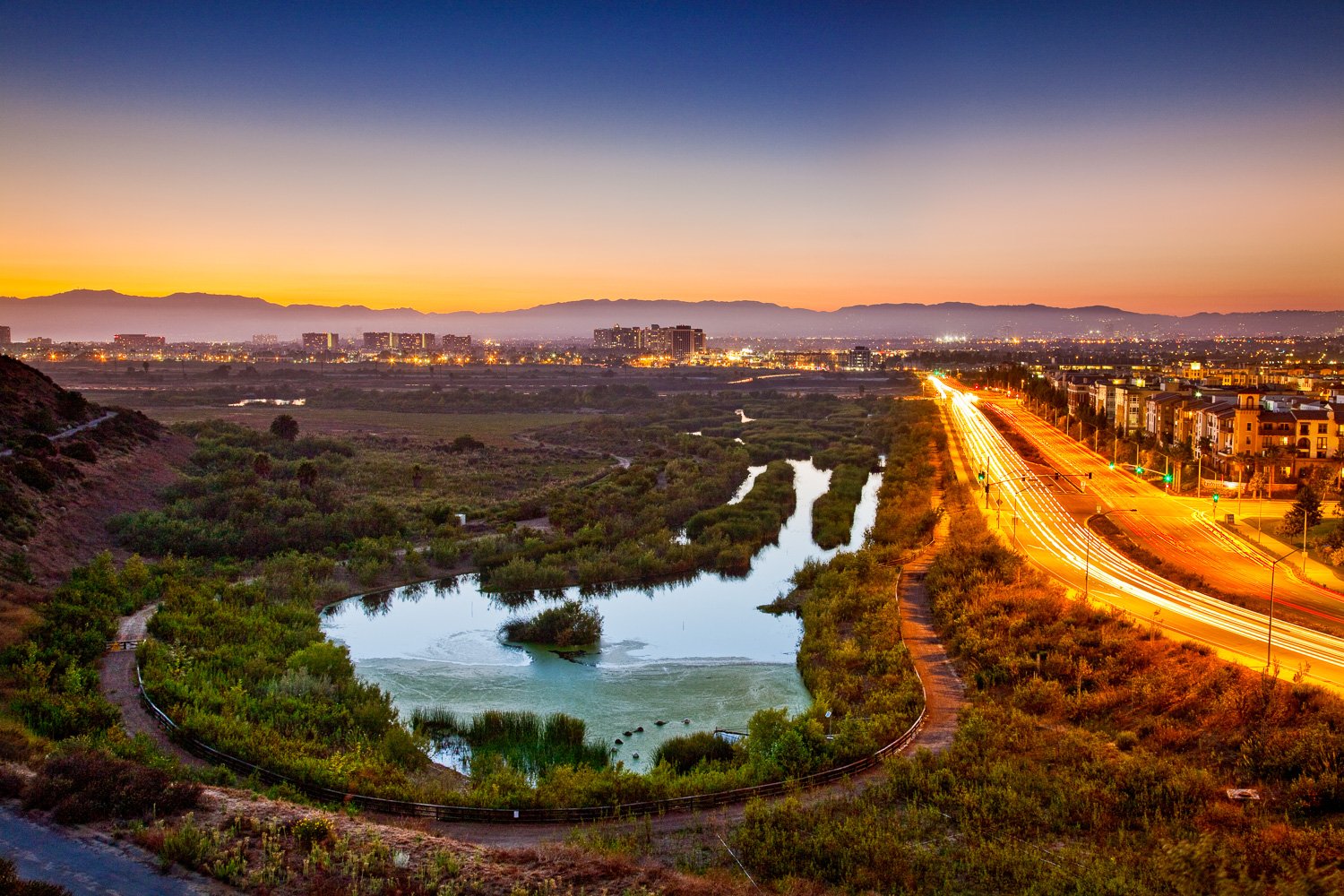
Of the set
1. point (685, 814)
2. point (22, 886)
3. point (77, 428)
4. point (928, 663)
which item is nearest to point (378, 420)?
point (77, 428)

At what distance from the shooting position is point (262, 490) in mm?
38688

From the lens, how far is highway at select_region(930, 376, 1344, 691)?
20828 millimetres

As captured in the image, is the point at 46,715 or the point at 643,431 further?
the point at 643,431

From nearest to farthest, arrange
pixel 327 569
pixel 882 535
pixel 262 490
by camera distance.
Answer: pixel 327 569, pixel 882 535, pixel 262 490

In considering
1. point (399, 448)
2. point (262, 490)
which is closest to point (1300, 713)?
point (262, 490)

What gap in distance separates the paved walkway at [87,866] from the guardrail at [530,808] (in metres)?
3.25

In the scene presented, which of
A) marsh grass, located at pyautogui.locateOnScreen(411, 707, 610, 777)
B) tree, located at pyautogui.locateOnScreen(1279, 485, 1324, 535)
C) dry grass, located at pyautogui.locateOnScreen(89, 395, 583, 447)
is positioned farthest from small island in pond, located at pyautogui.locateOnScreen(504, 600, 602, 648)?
dry grass, located at pyautogui.locateOnScreen(89, 395, 583, 447)

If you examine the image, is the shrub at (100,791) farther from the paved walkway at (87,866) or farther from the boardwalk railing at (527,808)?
the boardwalk railing at (527,808)

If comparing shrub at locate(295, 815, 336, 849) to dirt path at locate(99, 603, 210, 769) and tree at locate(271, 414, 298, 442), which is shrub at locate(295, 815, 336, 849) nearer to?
dirt path at locate(99, 603, 210, 769)

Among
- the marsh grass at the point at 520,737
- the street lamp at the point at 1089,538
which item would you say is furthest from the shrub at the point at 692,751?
the street lamp at the point at 1089,538

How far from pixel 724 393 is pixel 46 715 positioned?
102 meters

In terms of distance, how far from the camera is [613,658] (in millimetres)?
24625

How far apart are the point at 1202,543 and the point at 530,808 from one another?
27466 millimetres

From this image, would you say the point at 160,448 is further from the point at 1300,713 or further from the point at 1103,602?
the point at 1300,713
